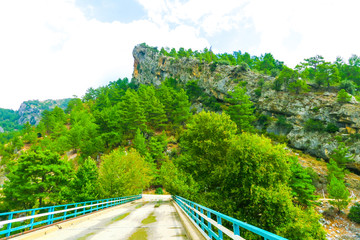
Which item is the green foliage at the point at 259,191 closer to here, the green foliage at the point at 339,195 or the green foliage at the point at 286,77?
the green foliage at the point at 339,195

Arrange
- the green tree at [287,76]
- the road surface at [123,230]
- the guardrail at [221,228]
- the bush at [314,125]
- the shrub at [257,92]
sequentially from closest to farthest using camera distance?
1. the guardrail at [221,228]
2. the road surface at [123,230]
3. the bush at [314,125]
4. the green tree at [287,76]
5. the shrub at [257,92]

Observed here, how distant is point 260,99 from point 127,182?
5104 centimetres

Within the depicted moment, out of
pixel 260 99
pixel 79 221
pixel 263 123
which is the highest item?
pixel 260 99

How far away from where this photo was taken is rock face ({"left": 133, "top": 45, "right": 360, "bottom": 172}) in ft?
152

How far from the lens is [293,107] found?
56.9 m

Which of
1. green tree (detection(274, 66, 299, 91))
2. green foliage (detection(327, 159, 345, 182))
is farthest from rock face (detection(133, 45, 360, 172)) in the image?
green foliage (detection(327, 159, 345, 182))

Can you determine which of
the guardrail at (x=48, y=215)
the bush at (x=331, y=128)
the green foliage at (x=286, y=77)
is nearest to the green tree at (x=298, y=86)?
the green foliage at (x=286, y=77)

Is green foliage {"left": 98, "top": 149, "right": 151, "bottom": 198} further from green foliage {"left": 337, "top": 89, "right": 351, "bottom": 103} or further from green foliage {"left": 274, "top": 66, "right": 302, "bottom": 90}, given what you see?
green foliage {"left": 337, "top": 89, "right": 351, "bottom": 103}

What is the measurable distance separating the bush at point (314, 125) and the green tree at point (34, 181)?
5732cm

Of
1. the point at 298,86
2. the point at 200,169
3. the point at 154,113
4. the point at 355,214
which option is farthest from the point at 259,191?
the point at 298,86

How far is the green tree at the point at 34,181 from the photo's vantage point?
1042 inches

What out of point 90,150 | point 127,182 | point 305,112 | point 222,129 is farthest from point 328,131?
point 90,150

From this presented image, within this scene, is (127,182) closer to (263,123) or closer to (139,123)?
(139,123)

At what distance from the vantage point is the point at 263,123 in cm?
5844
